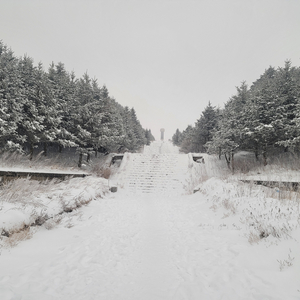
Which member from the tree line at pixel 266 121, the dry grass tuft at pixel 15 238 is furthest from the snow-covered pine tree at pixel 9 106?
the tree line at pixel 266 121

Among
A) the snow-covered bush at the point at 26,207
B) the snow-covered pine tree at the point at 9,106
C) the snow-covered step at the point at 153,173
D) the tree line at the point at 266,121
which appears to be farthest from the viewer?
the tree line at the point at 266,121

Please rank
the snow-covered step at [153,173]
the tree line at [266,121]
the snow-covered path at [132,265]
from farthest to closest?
the tree line at [266,121]
the snow-covered step at [153,173]
the snow-covered path at [132,265]

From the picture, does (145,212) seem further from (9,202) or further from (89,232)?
(9,202)

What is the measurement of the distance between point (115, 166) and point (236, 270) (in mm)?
14297

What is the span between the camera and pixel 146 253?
3111 mm

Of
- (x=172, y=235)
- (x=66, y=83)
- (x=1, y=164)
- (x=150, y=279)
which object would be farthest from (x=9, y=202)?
(x=66, y=83)

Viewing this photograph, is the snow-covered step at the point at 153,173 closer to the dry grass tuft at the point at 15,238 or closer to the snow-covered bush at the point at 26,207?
the snow-covered bush at the point at 26,207

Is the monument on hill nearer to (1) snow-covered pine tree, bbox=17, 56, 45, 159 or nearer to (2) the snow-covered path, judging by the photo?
(1) snow-covered pine tree, bbox=17, 56, 45, 159

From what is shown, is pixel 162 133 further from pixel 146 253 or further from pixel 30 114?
pixel 146 253

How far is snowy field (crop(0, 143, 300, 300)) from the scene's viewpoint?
75.4 inches

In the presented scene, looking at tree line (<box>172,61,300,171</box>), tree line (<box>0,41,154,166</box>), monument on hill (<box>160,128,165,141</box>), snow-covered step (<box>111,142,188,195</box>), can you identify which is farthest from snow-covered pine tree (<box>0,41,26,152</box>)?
monument on hill (<box>160,128,165,141</box>)

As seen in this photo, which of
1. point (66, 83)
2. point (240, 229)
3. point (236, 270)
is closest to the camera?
point (236, 270)

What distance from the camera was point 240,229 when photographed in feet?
11.7

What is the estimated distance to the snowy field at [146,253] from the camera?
6.29 ft
